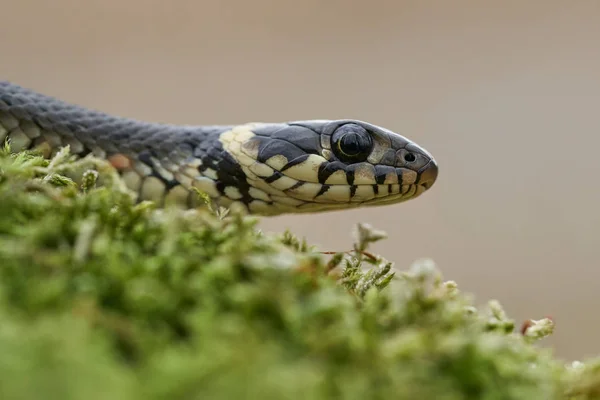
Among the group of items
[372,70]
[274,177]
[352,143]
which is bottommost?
[274,177]

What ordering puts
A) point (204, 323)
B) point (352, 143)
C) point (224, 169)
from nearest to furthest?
point (204, 323)
point (352, 143)
point (224, 169)

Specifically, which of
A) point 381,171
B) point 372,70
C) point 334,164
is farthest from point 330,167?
point 372,70

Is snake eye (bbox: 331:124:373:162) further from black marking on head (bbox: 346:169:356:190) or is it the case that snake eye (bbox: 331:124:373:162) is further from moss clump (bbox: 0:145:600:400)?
moss clump (bbox: 0:145:600:400)

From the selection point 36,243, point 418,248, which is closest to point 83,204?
point 36,243

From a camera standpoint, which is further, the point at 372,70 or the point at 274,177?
the point at 372,70

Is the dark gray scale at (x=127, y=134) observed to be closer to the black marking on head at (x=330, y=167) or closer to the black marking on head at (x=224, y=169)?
the black marking on head at (x=224, y=169)

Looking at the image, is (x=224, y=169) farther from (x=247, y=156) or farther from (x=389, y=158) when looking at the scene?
(x=389, y=158)

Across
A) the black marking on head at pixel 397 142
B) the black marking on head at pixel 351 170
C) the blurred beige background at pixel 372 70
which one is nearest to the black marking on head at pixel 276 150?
the black marking on head at pixel 351 170
